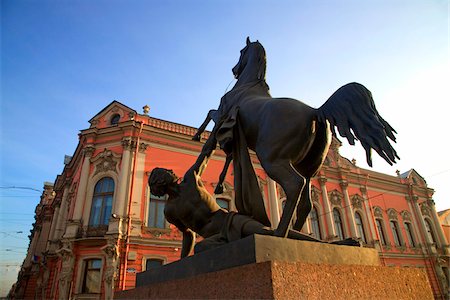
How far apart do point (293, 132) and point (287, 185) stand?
1.43 ft

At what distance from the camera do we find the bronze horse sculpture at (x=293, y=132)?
7.20 ft

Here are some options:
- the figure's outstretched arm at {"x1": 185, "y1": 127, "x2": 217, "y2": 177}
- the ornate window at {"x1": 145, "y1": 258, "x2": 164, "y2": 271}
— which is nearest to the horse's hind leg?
the figure's outstretched arm at {"x1": 185, "y1": 127, "x2": 217, "y2": 177}

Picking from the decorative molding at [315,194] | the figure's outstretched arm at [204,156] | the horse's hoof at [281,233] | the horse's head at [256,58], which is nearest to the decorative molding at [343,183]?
the decorative molding at [315,194]

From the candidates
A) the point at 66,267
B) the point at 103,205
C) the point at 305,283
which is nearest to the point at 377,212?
the point at 103,205

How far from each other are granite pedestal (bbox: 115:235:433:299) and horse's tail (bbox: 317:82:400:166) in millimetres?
740

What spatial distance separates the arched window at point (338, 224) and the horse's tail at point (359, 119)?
18.9m

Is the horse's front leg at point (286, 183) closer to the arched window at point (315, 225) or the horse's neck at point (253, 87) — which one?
the horse's neck at point (253, 87)

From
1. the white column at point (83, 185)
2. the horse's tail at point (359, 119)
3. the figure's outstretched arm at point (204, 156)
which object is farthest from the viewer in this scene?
the white column at point (83, 185)

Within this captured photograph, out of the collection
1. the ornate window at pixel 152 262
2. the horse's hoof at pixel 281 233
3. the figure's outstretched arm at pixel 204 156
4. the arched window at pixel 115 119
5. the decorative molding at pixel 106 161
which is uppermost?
the arched window at pixel 115 119

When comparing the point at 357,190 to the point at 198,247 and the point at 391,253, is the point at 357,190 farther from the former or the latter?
the point at 198,247

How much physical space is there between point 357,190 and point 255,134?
70.2ft

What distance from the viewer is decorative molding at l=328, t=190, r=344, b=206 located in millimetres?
20234

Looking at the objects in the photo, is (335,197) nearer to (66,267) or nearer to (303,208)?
(66,267)

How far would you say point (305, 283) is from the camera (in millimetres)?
1697
